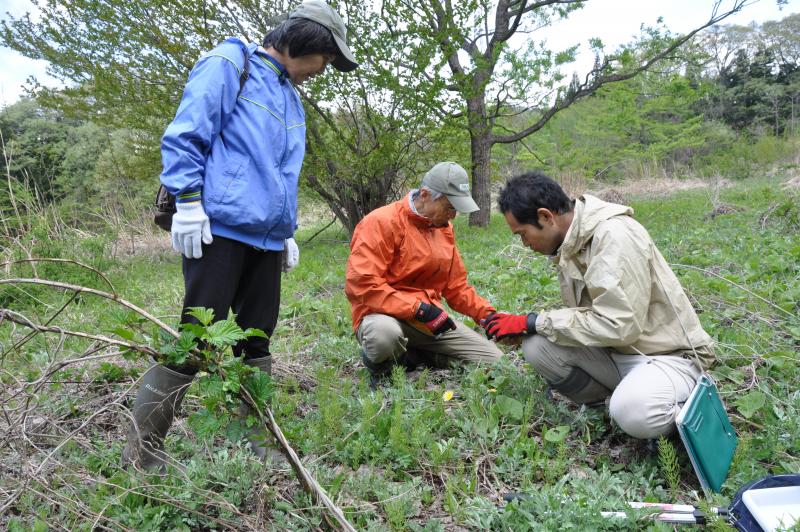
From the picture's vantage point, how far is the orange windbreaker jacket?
3.40 meters

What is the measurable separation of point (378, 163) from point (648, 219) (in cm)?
540

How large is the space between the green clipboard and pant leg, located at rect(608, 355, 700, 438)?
115mm

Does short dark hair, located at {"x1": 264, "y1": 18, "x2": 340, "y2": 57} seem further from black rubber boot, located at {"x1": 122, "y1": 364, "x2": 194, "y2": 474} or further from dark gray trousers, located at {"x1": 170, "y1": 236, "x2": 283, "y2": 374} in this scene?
black rubber boot, located at {"x1": 122, "y1": 364, "x2": 194, "y2": 474}

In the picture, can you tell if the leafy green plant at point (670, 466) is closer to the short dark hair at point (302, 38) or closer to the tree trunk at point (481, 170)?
the short dark hair at point (302, 38)

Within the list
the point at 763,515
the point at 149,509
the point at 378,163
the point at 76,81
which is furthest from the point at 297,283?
the point at 76,81

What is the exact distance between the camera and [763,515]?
1811 mm

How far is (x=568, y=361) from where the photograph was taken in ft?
9.15

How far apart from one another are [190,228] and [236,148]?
420mm

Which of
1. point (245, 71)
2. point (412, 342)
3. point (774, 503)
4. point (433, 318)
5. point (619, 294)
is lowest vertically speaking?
point (774, 503)

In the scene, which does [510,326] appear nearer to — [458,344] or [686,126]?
[458,344]

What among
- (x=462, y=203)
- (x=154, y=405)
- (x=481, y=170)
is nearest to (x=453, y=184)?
(x=462, y=203)

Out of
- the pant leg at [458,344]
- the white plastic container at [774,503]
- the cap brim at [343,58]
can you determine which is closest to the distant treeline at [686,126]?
the pant leg at [458,344]

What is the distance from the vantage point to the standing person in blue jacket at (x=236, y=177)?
211 centimetres

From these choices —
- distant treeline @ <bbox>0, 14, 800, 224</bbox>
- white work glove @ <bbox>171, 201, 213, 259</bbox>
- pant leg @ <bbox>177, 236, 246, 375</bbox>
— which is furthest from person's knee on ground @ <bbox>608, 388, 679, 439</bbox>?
distant treeline @ <bbox>0, 14, 800, 224</bbox>
